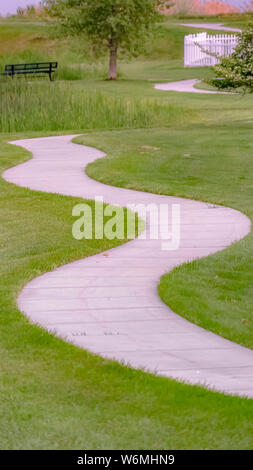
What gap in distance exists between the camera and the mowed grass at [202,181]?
19.4 ft

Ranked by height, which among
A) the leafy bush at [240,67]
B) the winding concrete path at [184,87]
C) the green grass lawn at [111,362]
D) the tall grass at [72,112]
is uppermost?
the leafy bush at [240,67]

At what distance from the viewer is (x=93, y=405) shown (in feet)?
13.9

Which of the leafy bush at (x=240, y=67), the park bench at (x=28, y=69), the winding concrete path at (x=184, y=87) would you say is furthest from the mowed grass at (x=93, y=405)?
the winding concrete path at (x=184, y=87)

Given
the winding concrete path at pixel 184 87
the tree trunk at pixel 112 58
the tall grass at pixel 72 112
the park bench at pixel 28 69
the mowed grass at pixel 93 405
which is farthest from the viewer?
the tree trunk at pixel 112 58

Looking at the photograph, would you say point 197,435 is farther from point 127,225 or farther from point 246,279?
point 127,225

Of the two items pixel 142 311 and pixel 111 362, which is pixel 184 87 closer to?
pixel 142 311

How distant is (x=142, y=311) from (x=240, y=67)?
42.2ft

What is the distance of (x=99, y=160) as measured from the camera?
1405cm

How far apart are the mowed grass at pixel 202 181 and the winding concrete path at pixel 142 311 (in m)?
0.19

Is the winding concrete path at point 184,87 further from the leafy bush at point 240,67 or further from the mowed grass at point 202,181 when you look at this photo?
the leafy bush at point 240,67

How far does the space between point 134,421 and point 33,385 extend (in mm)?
771

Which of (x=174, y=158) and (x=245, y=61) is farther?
(x=245, y=61)

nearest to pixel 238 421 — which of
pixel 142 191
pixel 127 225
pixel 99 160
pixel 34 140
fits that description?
pixel 127 225

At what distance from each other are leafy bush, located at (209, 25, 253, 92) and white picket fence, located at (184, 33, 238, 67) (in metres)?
21.2
